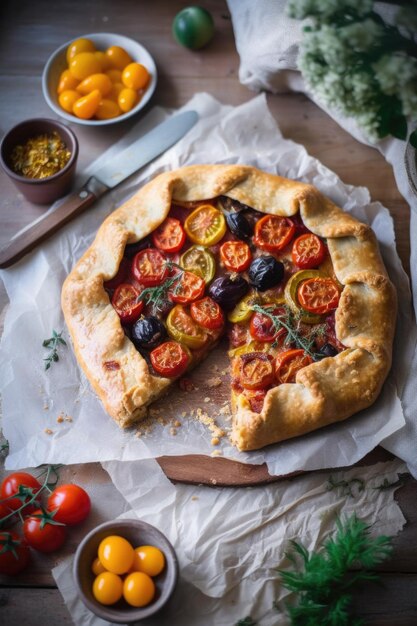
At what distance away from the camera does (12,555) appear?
13.3 feet

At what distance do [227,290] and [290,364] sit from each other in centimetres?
64

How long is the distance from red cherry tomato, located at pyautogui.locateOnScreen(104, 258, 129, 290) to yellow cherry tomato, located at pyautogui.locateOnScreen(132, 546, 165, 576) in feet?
5.67

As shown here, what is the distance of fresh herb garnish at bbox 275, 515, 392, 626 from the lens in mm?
3910

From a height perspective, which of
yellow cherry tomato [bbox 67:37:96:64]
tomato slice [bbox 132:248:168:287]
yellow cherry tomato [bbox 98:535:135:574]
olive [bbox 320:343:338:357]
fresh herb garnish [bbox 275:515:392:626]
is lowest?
fresh herb garnish [bbox 275:515:392:626]

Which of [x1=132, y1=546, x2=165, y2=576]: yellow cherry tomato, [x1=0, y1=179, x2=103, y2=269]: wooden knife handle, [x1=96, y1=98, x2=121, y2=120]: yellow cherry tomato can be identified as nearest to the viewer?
[x1=132, y1=546, x2=165, y2=576]: yellow cherry tomato

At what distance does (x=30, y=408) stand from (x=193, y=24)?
3.25 metres

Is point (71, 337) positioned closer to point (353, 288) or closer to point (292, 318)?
point (292, 318)

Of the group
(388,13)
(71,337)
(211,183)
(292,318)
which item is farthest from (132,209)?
(388,13)

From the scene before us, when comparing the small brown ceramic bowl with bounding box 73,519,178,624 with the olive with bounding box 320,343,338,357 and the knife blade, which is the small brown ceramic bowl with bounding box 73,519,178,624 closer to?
the olive with bounding box 320,343,338,357

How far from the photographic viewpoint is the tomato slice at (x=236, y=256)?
4672mm

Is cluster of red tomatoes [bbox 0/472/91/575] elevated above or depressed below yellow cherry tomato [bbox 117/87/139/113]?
below

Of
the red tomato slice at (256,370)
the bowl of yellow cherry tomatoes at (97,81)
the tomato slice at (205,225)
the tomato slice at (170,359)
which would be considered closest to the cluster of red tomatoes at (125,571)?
the tomato slice at (170,359)

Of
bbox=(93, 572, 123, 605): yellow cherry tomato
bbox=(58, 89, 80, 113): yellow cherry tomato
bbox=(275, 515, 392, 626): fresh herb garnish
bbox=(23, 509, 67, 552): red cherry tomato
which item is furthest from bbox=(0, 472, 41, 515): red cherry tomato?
bbox=(58, 89, 80, 113): yellow cherry tomato

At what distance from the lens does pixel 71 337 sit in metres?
4.66
